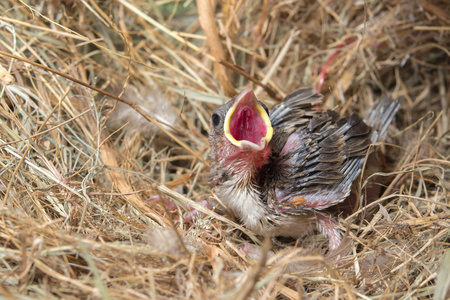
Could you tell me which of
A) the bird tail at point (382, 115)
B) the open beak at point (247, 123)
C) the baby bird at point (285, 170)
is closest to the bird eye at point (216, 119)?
the baby bird at point (285, 170)

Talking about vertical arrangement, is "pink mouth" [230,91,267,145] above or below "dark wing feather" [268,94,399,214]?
above

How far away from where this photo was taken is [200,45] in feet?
8.09

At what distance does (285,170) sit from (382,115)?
2.70ft

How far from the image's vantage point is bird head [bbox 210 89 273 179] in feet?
4.45

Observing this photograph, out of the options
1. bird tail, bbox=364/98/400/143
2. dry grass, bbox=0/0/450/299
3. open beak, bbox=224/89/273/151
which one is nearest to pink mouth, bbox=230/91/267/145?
open beak, bbox=224/89/273/151

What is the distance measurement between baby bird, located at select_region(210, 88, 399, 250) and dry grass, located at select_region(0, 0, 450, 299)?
0.11 m

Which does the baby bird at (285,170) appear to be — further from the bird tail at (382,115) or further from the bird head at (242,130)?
the bird tail at (382,115)

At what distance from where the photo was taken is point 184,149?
2100 mm

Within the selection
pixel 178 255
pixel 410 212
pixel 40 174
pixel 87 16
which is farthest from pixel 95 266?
pixel 87 16

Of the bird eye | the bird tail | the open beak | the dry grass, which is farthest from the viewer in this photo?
the bird tail

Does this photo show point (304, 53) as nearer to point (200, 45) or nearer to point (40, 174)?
point (200, 45)

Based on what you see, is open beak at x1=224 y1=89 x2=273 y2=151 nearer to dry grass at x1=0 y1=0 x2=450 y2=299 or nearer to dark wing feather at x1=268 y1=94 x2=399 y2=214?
dark wing feather at x1=268 y1=94 x2=399 y2=214

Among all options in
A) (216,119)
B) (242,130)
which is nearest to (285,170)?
(242,130)

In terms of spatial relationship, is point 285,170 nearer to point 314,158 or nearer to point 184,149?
point 314,158
